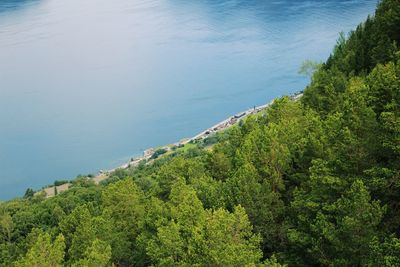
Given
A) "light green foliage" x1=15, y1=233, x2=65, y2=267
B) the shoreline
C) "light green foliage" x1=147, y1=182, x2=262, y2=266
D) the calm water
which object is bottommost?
the shoreline

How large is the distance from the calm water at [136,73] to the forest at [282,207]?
53.5 metres

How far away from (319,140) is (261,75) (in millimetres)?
78361

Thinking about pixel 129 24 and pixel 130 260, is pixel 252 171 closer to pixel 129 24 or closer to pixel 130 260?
pixel 130 260

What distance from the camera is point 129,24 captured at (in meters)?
142

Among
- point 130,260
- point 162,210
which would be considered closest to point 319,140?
point 162,210

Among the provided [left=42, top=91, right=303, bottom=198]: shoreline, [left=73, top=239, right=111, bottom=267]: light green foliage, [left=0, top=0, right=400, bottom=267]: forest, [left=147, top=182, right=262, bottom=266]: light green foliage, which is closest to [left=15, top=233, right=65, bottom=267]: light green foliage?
[left=0, top=0, right=400, bottom=267]: forest

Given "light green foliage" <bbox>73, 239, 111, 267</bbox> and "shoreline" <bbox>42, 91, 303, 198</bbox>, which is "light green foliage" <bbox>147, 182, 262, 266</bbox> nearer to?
"light green foliage" <bbox>73, 239, 111, 267</bbox>

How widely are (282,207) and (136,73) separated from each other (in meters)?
88.8

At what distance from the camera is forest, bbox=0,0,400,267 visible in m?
15.8

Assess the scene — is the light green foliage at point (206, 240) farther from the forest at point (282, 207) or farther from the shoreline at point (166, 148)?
the shoreline at point (166, 148)

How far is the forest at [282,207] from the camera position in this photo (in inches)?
620

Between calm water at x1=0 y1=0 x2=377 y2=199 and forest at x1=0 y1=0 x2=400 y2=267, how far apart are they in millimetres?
53490

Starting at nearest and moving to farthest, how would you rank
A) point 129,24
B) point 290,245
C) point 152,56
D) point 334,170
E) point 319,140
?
point 334,170 < point 290,245 < point 319,140 < point 152,56 < point 129,24

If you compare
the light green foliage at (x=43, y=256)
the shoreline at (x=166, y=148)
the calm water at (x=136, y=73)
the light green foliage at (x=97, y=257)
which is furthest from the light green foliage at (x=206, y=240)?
the calm water at (x=136, y=73)
